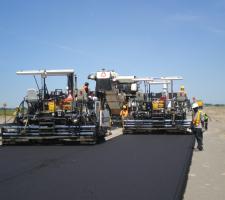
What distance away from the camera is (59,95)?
14.7m

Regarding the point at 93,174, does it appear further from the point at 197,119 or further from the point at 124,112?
the point at 124,112

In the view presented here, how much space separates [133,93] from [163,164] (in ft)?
52.2

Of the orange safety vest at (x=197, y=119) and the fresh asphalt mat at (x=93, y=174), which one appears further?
the orange safety vest at (x=197, y=119)

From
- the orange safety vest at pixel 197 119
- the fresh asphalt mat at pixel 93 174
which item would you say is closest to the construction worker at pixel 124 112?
the orange safety vest at pixel 197 119

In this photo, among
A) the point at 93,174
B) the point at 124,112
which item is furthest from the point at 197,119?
the point at 124,112

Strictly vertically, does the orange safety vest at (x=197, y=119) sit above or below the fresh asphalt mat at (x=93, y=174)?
above

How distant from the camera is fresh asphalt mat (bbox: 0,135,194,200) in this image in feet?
20.4

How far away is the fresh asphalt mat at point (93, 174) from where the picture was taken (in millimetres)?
6211

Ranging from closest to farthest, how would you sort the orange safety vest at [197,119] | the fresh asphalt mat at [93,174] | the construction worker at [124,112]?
the fresh asphalt mat at [93,174], the orange safety vest at [197,119], the construction worker at [124,112]

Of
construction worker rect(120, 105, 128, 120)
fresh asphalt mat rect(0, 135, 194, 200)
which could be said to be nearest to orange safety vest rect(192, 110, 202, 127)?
fresh asphalt mat rect(0, 135, 194, 200)

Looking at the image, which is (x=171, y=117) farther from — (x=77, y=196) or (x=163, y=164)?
(x=77, y=196)

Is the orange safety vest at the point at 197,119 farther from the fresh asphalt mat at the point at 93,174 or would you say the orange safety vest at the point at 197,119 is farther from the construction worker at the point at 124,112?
the construction worker at the point at 124,112

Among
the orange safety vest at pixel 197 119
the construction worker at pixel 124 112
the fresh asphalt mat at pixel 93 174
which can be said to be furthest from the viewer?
the construction worker at pixel 124 112

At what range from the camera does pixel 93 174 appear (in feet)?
25.6
